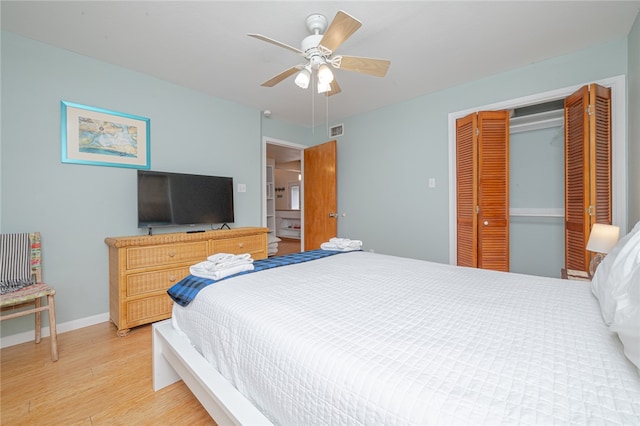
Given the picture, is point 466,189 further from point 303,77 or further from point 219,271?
point 219,271

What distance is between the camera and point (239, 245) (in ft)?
10.0

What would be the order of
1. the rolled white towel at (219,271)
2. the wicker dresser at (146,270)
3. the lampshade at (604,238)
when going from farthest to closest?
the wicker dresser at (146,270) → the lampshade at (604,238) → the rolled white towel at (219,271)

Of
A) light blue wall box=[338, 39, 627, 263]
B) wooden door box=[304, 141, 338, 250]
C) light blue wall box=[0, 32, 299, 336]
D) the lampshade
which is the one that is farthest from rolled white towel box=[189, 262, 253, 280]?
wooden door box=[304, 141, 338, 250]

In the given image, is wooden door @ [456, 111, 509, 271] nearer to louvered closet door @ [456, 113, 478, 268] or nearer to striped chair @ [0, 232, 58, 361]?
louvered closet door @ [456, 113, 478, 268]

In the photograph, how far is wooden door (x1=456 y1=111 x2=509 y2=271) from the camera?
9.38ft

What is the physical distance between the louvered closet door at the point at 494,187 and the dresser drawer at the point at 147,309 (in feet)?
10.8

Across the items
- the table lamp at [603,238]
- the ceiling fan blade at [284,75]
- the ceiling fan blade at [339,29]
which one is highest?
the ceiling fan blade at [339,29]

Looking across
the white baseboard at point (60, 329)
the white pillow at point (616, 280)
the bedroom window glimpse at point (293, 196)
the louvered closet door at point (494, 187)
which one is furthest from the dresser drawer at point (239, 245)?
the bedroom window glimpse at point (293, 196)

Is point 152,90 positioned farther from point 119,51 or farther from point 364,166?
point 364,166

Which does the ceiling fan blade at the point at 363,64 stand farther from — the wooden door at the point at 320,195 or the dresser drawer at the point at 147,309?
the dresser drawer at the point at 147,309

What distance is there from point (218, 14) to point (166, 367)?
2.41 meters

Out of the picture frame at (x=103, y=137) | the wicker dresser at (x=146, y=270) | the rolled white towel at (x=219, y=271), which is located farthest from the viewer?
the picture frame at (x=103, y=137)

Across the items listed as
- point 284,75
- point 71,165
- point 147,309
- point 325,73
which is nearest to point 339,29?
point 325,73

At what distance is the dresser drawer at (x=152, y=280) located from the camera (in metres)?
2.33
